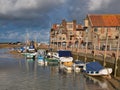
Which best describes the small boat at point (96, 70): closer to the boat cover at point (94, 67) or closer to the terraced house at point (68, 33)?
→ the boat cover at point (94, 67)

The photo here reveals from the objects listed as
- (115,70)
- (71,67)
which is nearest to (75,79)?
(115,70)

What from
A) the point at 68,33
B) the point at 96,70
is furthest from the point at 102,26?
the point at 96,70

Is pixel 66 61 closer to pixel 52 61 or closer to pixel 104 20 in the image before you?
pixel 52 61

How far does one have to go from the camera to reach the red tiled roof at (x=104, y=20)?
99688 mm

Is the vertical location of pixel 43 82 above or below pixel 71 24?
below

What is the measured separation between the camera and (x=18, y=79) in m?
47.7

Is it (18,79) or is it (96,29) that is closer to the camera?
(18,79)

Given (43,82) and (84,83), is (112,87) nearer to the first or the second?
(84,83)

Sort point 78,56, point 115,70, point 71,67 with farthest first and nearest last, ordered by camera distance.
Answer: point 78,56 → point 71,67 → point 115,70

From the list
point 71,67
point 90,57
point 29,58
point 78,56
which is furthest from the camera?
point 29,58

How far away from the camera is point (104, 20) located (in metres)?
101

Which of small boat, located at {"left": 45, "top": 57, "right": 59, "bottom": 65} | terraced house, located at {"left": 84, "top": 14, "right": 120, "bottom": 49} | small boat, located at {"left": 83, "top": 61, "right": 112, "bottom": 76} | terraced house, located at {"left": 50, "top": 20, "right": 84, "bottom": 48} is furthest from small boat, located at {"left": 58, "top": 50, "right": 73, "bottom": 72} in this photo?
terraced house, located at {"left": 50, "top": 20, "right": 84, "bottom": 48}

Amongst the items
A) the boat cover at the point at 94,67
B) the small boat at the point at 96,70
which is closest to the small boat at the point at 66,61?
the boat cover at the point at 94,67

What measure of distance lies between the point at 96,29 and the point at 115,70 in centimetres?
5606
